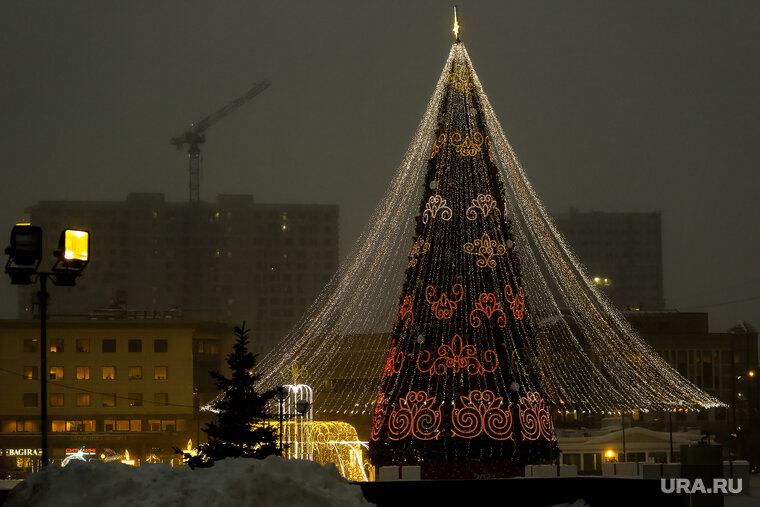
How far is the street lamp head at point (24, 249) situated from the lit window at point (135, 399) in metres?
65.7

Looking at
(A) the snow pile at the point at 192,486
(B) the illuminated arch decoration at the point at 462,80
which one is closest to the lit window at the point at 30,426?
(B) the illuminated arch decoration at the point at 462,80

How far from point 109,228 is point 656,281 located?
76.8 m

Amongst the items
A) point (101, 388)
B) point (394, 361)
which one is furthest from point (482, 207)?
point (101, 388)

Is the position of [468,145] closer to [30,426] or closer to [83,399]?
[83,399]

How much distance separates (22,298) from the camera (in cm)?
13112

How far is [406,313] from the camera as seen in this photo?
23.9 metres

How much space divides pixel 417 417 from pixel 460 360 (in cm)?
→ 142

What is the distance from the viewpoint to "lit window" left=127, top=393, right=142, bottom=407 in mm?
78562

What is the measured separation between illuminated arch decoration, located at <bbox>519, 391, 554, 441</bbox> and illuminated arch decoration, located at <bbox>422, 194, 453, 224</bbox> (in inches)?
154

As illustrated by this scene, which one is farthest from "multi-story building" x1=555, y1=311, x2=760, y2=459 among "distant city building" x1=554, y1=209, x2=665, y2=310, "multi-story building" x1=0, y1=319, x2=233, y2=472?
"distant city building" x1=554, y1=209, x2=665, y2=310

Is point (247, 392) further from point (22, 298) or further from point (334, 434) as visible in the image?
point (22, 298)

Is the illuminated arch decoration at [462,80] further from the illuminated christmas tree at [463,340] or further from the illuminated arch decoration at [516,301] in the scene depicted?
the illuminated arch decoration at [516,301]

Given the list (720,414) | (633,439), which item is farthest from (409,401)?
(720,414)

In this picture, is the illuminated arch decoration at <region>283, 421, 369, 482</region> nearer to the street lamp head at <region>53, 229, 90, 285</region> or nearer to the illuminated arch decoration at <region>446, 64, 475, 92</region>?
the illuminated arch decoration at <region>446, 64, 475, 92</region>
